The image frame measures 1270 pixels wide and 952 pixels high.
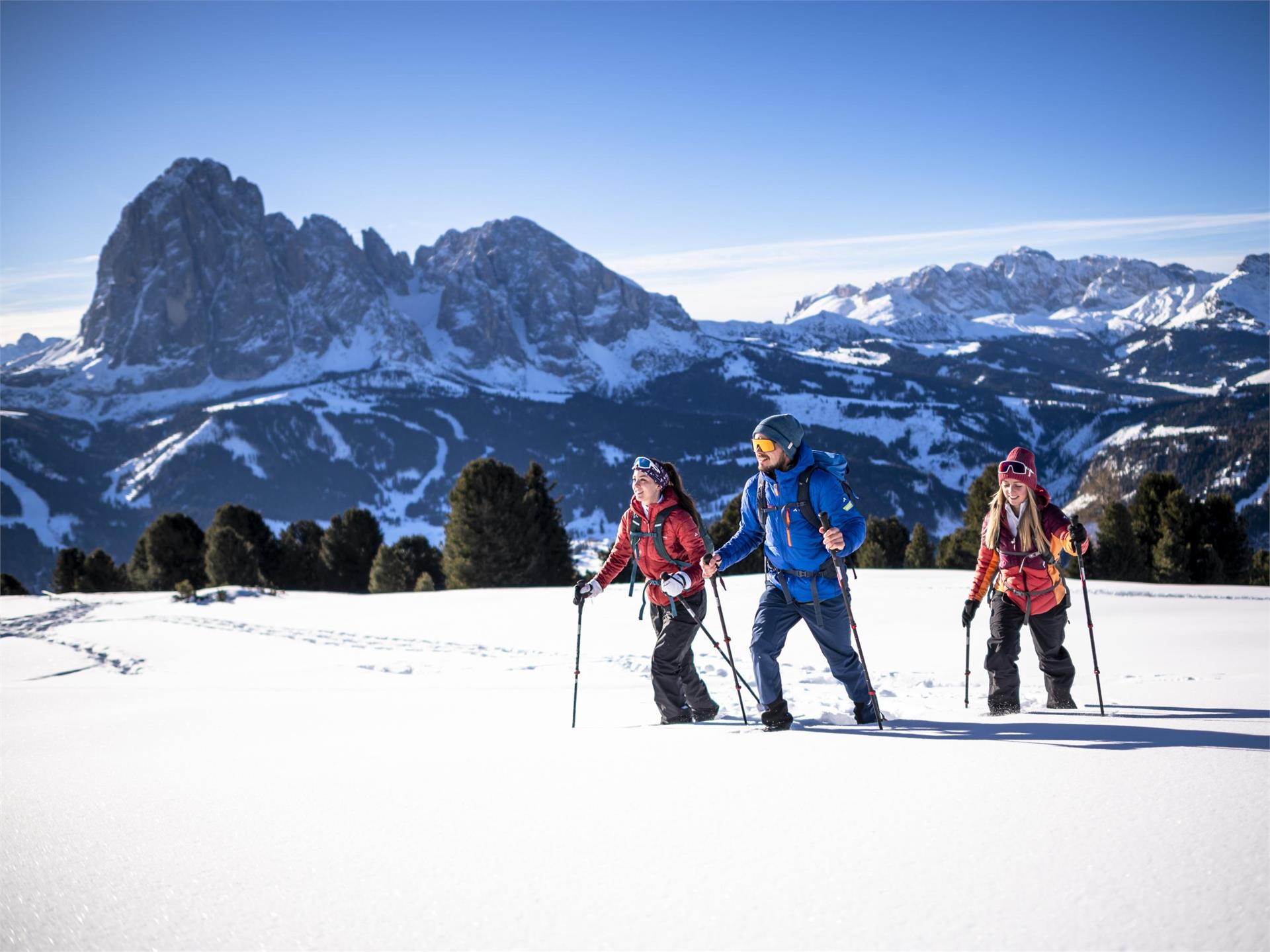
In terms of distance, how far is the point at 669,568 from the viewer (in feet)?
25.5

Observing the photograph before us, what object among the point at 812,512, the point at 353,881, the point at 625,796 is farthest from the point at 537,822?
Answer: the point at 812,512

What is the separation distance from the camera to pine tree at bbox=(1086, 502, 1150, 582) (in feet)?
149

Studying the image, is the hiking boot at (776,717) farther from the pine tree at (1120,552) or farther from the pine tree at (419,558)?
the pine tree at (419,558)

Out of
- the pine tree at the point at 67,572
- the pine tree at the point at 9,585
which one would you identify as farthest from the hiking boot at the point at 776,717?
the pine tree at the point at 67,572

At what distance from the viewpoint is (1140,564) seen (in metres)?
45.8

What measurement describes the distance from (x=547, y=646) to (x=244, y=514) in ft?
153

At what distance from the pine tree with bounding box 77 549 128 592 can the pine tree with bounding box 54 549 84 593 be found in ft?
1.50

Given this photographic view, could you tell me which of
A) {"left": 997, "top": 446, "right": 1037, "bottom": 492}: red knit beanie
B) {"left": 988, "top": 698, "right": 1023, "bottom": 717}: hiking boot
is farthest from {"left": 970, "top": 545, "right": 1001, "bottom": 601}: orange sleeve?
{"left": 988, "top": 698, "right": 1023, "bottom": 717}: hiking boot

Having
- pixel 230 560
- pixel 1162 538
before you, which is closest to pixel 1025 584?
pixel 1162 538

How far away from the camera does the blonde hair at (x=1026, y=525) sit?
26.4ft

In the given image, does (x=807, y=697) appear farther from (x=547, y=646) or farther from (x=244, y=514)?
(x=244, y=514)

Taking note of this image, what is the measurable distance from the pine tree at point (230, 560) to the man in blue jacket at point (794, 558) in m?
45.7

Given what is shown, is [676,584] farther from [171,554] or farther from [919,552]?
[171,554]

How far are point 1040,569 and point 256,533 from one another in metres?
55.5
